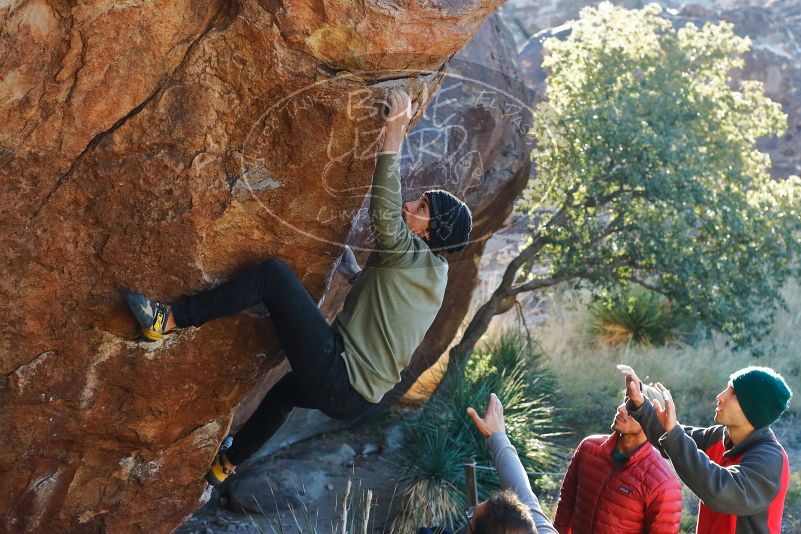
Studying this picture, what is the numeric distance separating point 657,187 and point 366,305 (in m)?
5.04

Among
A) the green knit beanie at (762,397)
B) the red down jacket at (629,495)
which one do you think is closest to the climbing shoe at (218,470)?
the red down jacket at (629,495)

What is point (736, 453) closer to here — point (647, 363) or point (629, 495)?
point (629, 495)

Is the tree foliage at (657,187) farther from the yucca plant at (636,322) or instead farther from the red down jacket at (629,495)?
the red down jacket at (629,495)

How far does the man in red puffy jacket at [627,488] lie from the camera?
4.58 m

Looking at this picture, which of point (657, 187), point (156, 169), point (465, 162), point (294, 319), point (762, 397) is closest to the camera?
point (762, 397)

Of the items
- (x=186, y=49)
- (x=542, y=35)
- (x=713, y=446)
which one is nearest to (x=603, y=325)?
(x=713, y=446)

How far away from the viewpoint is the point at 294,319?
15.4 feet

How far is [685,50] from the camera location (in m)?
11.1

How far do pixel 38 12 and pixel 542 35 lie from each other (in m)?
19.2

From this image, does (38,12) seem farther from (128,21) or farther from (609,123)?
(609,123)

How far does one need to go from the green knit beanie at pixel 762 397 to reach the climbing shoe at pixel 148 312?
2622 millimetres

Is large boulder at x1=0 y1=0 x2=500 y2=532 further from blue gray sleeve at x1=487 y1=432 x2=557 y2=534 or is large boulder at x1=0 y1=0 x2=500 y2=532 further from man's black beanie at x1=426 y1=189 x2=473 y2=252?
blue gray sleeve at x1=487 y1=432 x2=557 y2=534

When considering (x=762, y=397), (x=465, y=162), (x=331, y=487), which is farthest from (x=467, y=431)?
(x=762, y=397)

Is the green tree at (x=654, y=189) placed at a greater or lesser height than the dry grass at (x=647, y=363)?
greater
